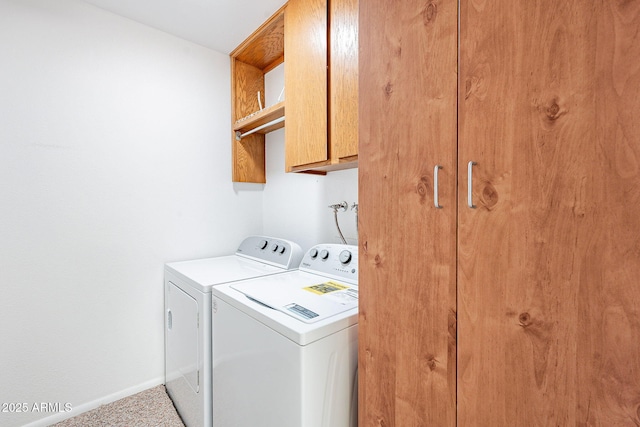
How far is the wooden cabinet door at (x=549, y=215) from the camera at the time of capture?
1.67ft

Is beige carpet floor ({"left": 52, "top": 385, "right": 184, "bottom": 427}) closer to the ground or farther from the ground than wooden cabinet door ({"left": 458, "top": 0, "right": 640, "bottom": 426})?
closer to the ground

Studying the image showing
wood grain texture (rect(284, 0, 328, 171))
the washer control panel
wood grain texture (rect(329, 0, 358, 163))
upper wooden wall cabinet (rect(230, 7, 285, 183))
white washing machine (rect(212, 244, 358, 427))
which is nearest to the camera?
white washing machine (rect(212, 244, 358, 427))

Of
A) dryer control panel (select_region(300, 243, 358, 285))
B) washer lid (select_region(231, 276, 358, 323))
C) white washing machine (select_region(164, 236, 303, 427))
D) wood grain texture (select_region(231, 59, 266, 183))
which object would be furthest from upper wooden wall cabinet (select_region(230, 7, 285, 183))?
washer lid (select_region(231, 276, 358, 323))

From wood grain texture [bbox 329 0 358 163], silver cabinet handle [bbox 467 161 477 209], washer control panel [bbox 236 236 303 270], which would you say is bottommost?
washer control panel [bbox 236 236 303 270]

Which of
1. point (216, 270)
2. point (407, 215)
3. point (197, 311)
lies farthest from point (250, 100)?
point (407, 215)

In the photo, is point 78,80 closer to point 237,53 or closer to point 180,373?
point 237,53

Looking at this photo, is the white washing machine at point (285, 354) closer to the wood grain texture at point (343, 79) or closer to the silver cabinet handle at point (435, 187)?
the silver cabinet handle at point (435, 187)

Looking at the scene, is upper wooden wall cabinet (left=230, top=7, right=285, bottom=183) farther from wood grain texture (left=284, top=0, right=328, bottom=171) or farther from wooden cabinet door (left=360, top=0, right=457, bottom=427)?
wooden cabinet door (left=360, top=0, right=457, bottom=427)

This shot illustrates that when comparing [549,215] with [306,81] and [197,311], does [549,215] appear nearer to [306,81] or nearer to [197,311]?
[306,81]

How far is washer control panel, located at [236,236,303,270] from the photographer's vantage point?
73.9 inches

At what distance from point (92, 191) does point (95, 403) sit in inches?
54.7

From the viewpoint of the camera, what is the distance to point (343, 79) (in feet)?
4.52

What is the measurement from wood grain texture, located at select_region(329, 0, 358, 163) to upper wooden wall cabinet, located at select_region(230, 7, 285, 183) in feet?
2.47

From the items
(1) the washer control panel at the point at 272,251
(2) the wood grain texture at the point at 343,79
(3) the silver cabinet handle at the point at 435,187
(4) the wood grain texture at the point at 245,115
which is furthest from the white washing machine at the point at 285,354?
(4) the wood grain texture at the point at 245,115
